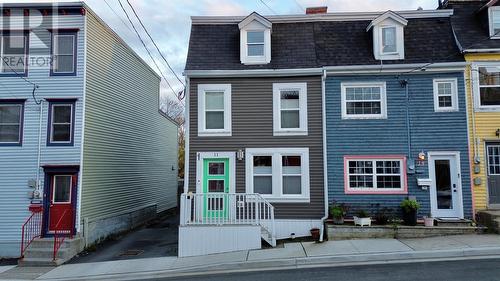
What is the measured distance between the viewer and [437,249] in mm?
10094

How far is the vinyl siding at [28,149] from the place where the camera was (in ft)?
43.8

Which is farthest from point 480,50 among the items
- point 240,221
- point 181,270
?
point 181,270

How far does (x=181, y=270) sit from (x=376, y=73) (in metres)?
8.94

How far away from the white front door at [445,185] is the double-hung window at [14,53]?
14576mm

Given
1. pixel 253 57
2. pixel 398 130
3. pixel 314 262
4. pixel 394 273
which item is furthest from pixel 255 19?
pixel 394 273

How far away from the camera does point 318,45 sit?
14305 mm

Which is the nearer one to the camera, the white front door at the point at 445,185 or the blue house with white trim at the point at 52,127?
the white front door at the point at 445,185

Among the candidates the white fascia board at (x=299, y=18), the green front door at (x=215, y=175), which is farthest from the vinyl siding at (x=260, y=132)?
the white fascia board at (x=299, y=18)

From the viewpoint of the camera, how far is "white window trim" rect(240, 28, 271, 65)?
45.7 ft

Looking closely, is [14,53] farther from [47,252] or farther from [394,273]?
[394,273]

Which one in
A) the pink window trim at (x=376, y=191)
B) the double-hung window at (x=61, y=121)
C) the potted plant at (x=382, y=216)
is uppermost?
the double-hung window at (x=61, y=121)

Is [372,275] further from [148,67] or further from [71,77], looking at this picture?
[148,67]

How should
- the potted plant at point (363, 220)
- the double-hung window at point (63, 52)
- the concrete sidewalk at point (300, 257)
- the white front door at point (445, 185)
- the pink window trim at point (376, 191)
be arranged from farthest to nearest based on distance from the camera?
the double-hung window at point (63, 52) < the pink window trim at point (376, 191) < the white front door at point (445, 185) < the potted plant at point (363, 220) < the concrete sidewalk at point (300, 257)

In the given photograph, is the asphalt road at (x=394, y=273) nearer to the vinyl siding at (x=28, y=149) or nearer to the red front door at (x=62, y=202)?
the red front door at (x=62, y=202)
